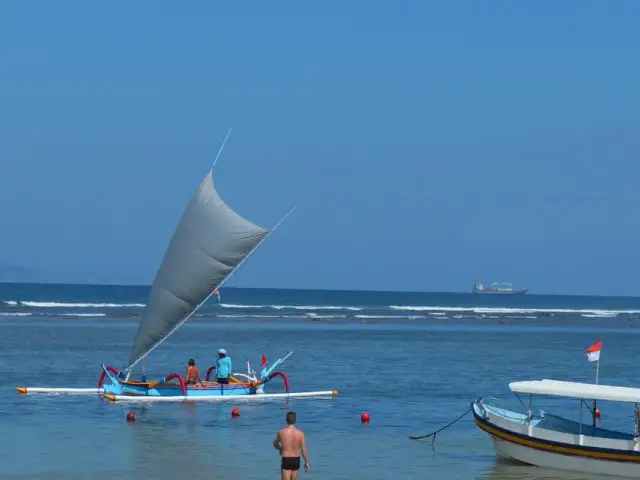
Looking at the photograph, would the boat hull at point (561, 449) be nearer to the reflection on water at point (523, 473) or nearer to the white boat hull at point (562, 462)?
the white boat hull at point (562, 462)

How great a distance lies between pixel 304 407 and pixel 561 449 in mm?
12988

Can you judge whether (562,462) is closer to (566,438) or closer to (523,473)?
(566,438)

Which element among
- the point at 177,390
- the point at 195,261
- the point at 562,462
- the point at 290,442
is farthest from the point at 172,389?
the point at 290,442

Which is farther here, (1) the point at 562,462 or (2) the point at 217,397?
(2) the point at 217,397

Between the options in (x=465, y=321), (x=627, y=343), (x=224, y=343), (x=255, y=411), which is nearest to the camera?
(x=255, y=411)

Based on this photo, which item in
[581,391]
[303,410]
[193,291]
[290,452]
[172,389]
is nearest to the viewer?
[290,452]

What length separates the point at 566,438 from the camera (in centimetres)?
2566

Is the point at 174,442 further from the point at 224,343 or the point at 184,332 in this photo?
the point at 184,332

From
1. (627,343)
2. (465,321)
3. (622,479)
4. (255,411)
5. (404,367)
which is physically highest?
(465,321)

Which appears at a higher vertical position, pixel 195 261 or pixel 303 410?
pixel 195 261

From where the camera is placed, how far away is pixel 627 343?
252 ft

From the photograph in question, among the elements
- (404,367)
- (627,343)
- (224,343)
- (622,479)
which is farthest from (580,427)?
(627,343)

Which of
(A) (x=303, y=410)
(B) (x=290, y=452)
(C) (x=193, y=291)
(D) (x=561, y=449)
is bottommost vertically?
(B) (x=290, y=452)

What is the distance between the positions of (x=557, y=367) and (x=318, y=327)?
38.9 m
